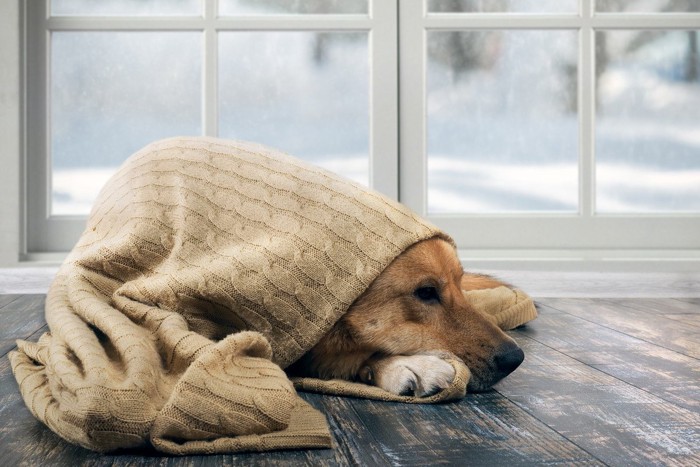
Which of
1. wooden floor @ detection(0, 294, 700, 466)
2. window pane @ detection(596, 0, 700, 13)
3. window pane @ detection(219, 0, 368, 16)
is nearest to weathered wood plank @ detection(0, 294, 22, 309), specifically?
wooden floor @ detection(0, 294, 700, 466)

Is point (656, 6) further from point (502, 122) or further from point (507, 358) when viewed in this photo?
point (507, 358)

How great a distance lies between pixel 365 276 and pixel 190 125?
1740mm

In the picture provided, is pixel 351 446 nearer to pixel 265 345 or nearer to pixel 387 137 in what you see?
pixel 265 345

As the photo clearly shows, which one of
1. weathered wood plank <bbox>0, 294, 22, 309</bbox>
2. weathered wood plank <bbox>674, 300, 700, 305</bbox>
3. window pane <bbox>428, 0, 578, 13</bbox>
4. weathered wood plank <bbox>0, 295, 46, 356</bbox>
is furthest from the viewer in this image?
window pane <bbox>428, 0, 578, 13</bbox>

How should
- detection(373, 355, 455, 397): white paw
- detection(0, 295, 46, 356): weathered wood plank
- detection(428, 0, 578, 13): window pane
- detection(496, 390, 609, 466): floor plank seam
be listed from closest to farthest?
1. detection(496, 390, 609, 466): floor plank seam
2. detection(373, 355, 455, 397): white paw
3. detection(0, 295, 46, 356): weathered wood plank
4. detection(428, 0, 578, 13): window pane

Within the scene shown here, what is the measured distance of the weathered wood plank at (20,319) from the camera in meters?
2.12

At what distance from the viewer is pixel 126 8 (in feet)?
10.00

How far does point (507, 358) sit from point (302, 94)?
72.3 inches

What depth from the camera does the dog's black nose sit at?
153cm

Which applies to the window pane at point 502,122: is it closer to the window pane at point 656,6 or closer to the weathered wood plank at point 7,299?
the window pane at point 656,6

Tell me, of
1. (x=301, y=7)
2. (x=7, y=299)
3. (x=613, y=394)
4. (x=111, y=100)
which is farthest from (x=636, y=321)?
(x=7, y=299)

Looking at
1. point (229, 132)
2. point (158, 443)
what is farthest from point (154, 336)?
point (229, 132)

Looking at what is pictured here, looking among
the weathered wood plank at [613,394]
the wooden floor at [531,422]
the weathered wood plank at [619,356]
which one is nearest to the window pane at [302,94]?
the weathered wood plank at [619,356]

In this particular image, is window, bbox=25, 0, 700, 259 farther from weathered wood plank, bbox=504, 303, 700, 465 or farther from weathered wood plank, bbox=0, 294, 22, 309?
weathered wood plank, bbox=504, 303, 700, 465
